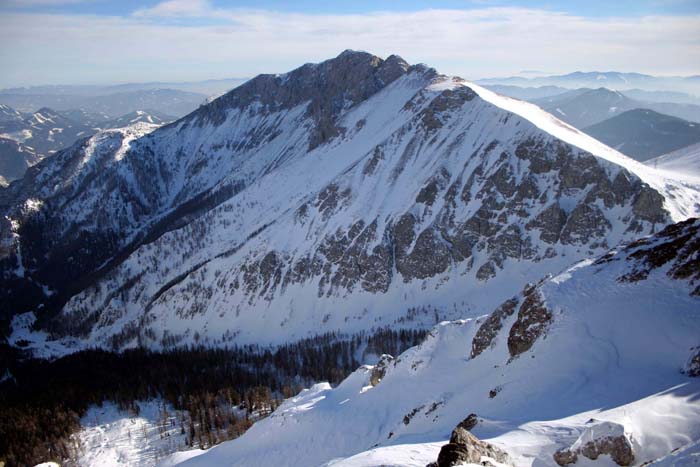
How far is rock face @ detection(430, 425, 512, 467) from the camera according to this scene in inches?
902

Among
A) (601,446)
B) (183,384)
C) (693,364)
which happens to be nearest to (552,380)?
(693,364)

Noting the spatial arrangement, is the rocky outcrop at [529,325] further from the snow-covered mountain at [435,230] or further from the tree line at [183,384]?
the snow-covered mountain at [435,230]

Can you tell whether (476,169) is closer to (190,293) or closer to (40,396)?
(190,293)

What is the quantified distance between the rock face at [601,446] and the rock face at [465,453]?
12.0 ft

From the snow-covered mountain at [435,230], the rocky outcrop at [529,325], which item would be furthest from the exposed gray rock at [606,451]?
the snow-covered mountain at [435,230]

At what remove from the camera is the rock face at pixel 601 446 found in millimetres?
24531

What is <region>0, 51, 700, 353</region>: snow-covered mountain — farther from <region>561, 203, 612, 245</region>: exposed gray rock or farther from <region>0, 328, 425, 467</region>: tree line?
<region>0, 328, 425, 467</region>: tree line

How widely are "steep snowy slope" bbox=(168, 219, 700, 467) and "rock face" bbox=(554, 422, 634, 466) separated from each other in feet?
0.56

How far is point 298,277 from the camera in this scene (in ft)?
587

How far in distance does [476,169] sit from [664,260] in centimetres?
12928

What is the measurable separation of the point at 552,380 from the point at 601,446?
15.0 metres

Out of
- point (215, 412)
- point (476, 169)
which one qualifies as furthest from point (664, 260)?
point (476, 169)

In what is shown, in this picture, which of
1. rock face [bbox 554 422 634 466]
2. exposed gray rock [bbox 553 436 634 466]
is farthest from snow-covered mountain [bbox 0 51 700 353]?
exposed gray rock [bbox 553 436 634 466]

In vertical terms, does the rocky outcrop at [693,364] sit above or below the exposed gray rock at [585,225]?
above
